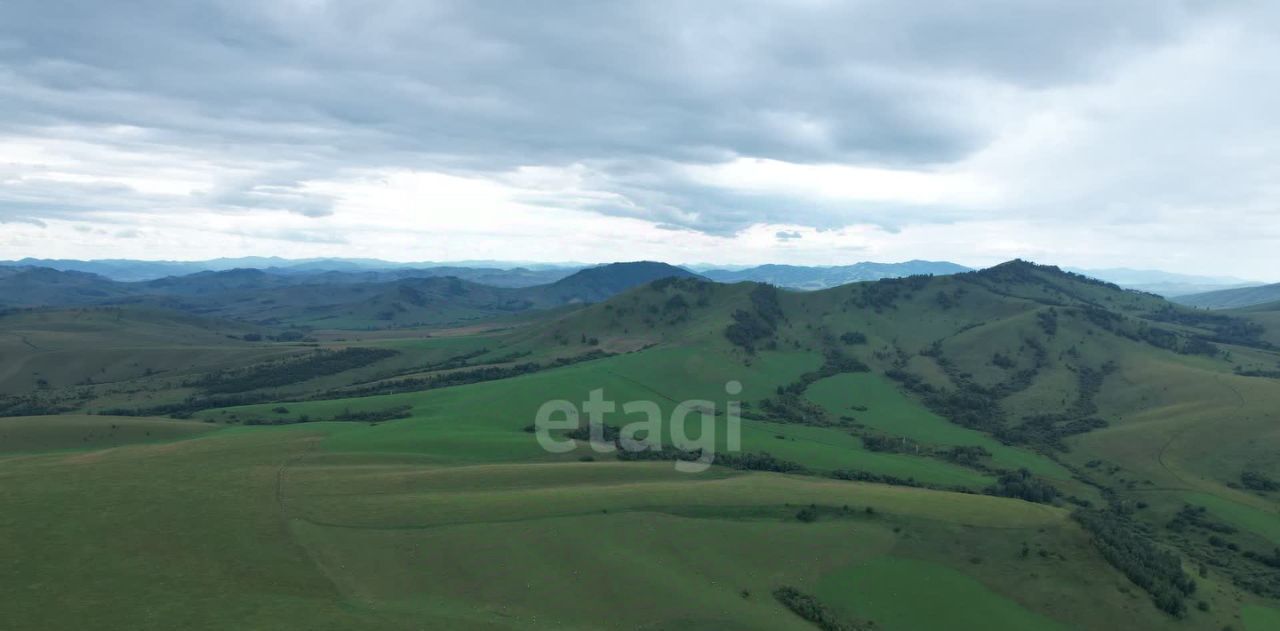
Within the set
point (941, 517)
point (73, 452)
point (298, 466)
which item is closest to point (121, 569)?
point (298, 466)

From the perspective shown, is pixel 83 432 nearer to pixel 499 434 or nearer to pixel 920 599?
pixel 499 434

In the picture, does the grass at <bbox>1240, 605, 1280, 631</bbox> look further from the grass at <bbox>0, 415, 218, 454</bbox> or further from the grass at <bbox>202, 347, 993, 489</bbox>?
the grass at <bbox>0, 415, 218, 454</bbox>

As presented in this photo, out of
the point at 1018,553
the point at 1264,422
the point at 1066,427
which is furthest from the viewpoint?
the point at 1066,427

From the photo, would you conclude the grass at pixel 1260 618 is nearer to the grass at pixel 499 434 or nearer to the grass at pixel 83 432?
the grass at pixel 499 434

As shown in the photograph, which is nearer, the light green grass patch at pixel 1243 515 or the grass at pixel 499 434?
the light green grass patch at pixel 1243 515

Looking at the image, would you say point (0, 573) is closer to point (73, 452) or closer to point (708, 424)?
point (73, 452)
